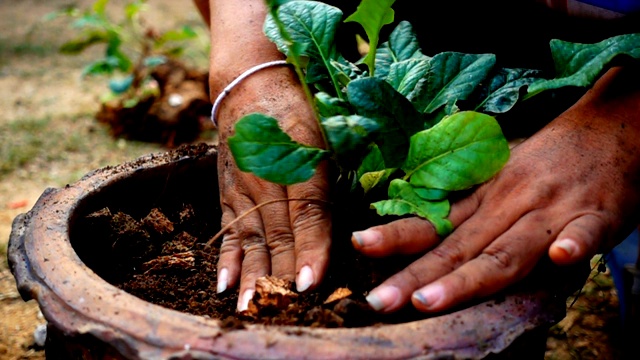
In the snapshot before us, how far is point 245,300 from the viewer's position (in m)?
1.12

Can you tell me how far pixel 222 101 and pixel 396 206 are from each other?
0.54 metres

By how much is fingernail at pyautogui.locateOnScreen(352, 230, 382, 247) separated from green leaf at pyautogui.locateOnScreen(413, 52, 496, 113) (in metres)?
0.32

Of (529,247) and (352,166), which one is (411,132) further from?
(529,247)

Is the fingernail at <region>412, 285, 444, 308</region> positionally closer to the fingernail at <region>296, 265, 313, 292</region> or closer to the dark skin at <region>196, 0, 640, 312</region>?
the dark skin at <region>196, 0, 640, 312</region>

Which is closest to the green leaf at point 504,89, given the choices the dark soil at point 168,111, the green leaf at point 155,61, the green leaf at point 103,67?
the dark soil at point 168,111

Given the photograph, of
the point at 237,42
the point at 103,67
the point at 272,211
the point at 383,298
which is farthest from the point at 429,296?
the point at 103,67

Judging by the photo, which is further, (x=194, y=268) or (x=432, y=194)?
(x=194, y=268)

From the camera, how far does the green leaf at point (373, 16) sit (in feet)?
3.94

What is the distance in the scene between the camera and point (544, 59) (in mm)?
1680

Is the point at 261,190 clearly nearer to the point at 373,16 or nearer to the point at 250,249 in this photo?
the point at 250,249

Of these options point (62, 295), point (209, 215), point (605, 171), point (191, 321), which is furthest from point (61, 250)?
point (605, 171)

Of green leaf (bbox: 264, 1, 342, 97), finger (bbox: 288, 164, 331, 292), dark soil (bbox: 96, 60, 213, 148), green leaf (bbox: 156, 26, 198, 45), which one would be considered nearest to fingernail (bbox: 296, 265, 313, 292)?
finger (bbox: 288, 164, 331, 292)

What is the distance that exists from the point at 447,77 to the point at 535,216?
334 mm

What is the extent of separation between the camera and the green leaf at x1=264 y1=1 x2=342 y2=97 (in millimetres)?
1243
